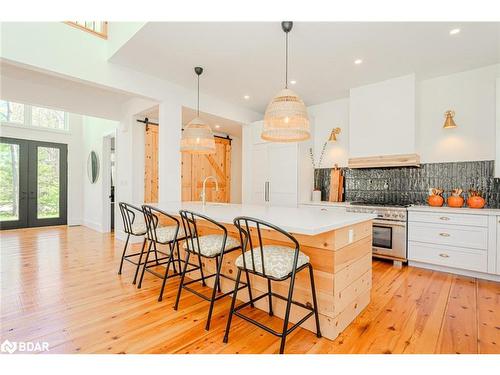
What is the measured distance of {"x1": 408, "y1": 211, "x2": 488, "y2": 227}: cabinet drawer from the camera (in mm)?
2967

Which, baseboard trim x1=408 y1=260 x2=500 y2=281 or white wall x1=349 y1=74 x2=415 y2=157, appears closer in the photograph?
baseboard trim x1=408 y1=260 x2=500 y2=281

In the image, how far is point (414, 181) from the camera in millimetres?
3945

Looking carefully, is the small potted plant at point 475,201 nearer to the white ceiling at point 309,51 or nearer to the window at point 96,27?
the white ceiling at point 309,51

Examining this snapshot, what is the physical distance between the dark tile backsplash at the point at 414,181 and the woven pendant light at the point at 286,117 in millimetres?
2405

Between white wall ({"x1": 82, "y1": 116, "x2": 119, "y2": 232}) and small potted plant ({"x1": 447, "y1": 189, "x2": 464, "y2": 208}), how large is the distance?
229 inches

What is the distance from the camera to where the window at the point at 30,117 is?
19.8ft

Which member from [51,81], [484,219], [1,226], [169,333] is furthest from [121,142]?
[484,219]

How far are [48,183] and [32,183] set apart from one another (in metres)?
0.33

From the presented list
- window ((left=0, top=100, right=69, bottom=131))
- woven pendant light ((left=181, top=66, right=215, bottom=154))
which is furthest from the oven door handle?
window ((left=0, top=100, right=69, bottom=131))

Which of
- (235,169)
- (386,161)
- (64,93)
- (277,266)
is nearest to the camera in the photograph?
(277,266)

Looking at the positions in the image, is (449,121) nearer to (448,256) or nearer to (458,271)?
(448,256)

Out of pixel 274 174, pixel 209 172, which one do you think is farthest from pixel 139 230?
pixel 209 172

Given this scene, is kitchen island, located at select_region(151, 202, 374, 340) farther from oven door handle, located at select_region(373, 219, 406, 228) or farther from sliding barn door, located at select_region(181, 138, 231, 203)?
sliding barn door, located at select_region(181, 138, 231, 203)

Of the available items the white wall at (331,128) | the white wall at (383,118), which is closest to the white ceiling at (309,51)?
the white wall at (383,118)
